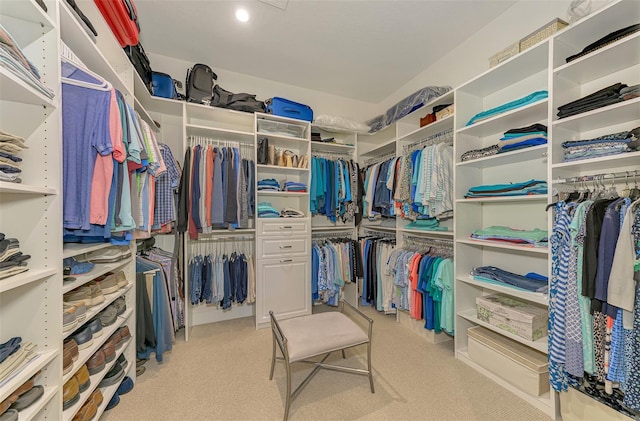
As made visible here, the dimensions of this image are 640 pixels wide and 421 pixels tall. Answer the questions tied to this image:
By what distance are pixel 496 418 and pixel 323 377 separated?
3.54 feet

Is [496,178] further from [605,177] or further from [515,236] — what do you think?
[605,177]

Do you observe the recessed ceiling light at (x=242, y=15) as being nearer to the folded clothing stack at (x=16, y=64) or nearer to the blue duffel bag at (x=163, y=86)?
the blue duffel bag at (x=163, y=86)

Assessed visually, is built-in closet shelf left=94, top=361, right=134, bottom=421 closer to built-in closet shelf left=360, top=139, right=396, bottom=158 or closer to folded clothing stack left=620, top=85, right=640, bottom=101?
built-in closet shelf left=360, top=139, right=396, bottom=158

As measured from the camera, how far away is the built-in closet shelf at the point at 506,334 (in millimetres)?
1578

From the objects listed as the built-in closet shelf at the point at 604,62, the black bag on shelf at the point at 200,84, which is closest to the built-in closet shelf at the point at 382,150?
the built-in closet shelf at the point at 604,62

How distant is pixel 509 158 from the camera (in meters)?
1.89

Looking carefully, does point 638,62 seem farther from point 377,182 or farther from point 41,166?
point 41,166

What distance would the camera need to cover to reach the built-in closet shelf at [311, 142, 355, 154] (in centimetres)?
309

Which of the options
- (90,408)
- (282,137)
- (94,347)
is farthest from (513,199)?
(90,408)

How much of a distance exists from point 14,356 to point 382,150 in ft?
10.9

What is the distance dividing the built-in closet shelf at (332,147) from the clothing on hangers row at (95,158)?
206 centimetres

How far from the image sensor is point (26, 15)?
35.5 inches

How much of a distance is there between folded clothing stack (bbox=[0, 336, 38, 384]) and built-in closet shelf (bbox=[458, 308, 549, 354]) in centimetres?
251

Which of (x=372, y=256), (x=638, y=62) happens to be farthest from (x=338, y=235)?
(x=638, y=62)
